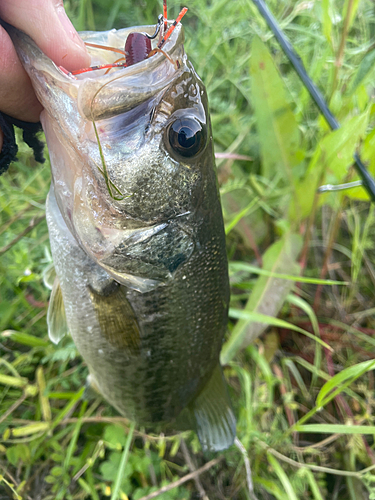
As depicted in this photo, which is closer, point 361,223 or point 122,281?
point 122,281

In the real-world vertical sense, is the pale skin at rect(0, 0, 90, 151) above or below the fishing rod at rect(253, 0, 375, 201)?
above

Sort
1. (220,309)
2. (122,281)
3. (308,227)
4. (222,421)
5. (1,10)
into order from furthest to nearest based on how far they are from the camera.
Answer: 1. (308,227)
2. (222,421)
3. (220,309)
4. (122,281)
5. (1,10)

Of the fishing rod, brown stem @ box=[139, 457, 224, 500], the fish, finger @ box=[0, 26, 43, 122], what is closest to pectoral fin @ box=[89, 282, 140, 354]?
the fish

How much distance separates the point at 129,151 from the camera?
3.21 feet

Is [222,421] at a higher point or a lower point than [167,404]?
lower

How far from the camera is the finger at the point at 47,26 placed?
99 cm

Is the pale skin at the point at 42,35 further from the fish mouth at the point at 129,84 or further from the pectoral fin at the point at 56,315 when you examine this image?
the pectoral fin at the point at 56,315

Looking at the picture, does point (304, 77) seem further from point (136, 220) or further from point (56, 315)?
point (56, 315)

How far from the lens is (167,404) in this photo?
4.81ft

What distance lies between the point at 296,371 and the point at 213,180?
1.57 meters

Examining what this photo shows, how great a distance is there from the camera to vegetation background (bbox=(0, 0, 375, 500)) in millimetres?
1679

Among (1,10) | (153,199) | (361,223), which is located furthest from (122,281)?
(361,223)

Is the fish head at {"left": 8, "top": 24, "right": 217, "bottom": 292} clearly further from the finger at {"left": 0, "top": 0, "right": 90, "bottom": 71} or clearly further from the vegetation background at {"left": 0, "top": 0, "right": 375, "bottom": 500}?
the vegetation background at {"left": 0, "top": 0, "right": 375, "bottom": 500}

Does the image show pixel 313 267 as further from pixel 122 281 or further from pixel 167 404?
pixel 122 281
